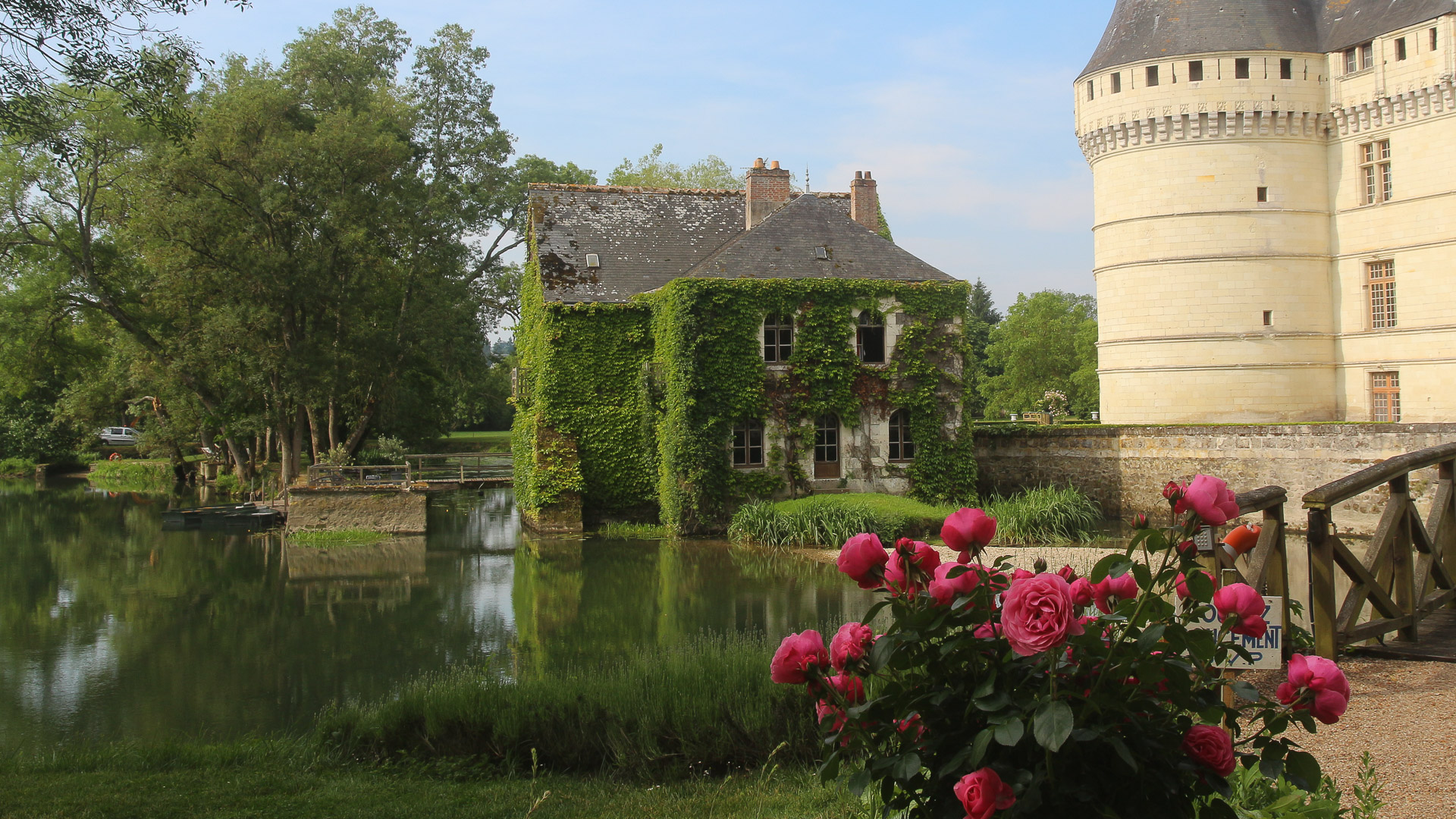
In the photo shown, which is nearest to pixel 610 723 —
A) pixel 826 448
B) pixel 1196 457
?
pixel 826 448

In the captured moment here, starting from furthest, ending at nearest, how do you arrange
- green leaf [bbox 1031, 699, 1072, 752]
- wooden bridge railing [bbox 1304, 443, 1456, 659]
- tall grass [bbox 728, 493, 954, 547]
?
1. tall grass [bbox 728, 493, 954, 547]
2. wooden bridge railing [bbox 1304, 443, 1456, 659]
3. green leaf [bbox 1031, 699, 1072, 752]

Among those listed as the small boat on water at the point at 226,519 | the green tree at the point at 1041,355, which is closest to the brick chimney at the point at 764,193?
the small boat on water at the point at 226,519

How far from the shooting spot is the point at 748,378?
2206 cm

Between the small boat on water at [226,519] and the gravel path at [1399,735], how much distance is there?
23.0 m

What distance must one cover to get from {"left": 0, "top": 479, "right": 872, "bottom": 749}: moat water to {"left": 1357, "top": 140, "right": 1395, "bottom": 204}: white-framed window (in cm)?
1862

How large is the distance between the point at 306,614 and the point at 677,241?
13902mm

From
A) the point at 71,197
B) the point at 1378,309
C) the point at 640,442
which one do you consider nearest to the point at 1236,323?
the point at 1378,309

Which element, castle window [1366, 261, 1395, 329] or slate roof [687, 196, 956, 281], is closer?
slate roof [687, 196, 956, 281]

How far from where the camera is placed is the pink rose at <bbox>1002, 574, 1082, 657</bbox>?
8.14 ft

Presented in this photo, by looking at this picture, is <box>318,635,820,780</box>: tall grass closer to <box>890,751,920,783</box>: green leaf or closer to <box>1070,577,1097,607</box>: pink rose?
<box>890,751,920,783</box>: green leaf

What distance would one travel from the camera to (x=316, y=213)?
27.9m

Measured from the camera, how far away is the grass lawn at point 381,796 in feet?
18.2

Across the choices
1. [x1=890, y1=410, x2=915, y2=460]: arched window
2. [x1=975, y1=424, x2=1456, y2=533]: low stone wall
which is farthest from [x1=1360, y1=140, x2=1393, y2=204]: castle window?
[x1=890, y1=410, x2=915, y2=460]: arched window

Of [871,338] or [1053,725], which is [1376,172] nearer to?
[871,338]
